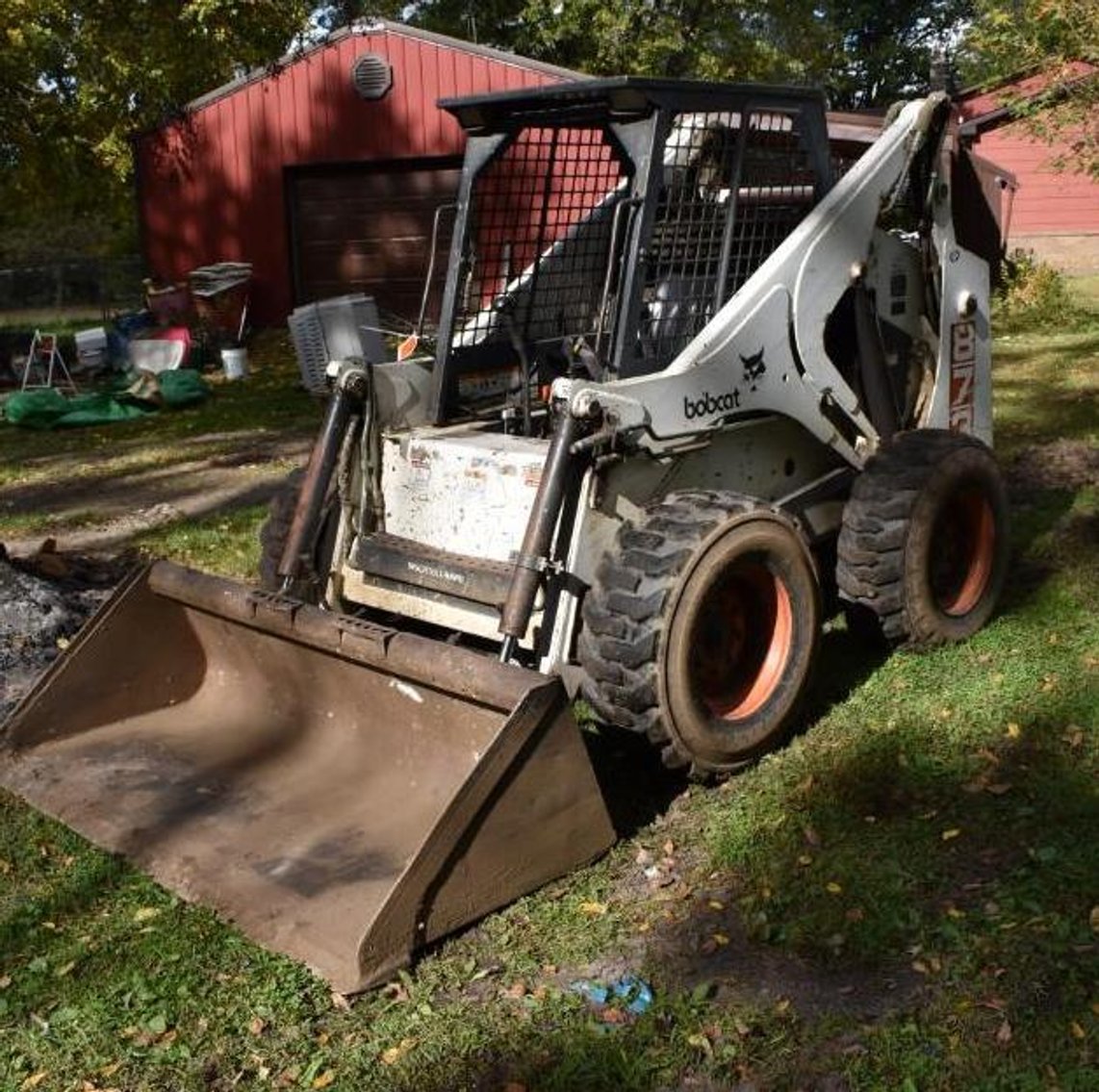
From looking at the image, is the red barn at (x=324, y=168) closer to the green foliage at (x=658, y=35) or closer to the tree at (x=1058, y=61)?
the tree at (x=1058, y=61)

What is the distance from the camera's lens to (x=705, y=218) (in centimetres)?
514

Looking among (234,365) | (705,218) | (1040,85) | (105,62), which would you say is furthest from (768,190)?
(234,365)

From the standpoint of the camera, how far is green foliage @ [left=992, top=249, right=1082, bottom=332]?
16219 mm

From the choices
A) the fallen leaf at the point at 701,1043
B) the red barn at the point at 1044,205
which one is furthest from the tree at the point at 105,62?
the red barn at the point at 1044,205

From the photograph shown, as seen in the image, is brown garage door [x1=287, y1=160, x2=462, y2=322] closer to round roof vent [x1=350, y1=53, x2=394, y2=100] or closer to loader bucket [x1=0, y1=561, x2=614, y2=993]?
round roof vent [x1=350, y1=53, x2=394, y2=100]

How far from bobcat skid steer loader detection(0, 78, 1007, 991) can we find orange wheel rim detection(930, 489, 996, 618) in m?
0.01

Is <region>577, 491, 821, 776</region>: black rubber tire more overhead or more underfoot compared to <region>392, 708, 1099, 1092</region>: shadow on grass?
more overhead

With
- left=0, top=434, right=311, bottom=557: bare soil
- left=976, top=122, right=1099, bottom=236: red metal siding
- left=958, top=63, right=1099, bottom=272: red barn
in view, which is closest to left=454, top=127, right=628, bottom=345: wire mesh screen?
left=0, top=434, right=311, bottom=557: bare soil

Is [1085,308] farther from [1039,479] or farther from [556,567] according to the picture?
[556,567]

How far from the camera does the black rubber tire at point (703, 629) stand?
426 centimetres

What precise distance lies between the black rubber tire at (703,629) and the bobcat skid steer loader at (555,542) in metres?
0.01

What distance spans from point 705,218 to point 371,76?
532 inches

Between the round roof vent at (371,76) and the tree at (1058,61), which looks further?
the round roof vent at (371,76)

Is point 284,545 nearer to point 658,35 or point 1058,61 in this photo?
point 1058,61
